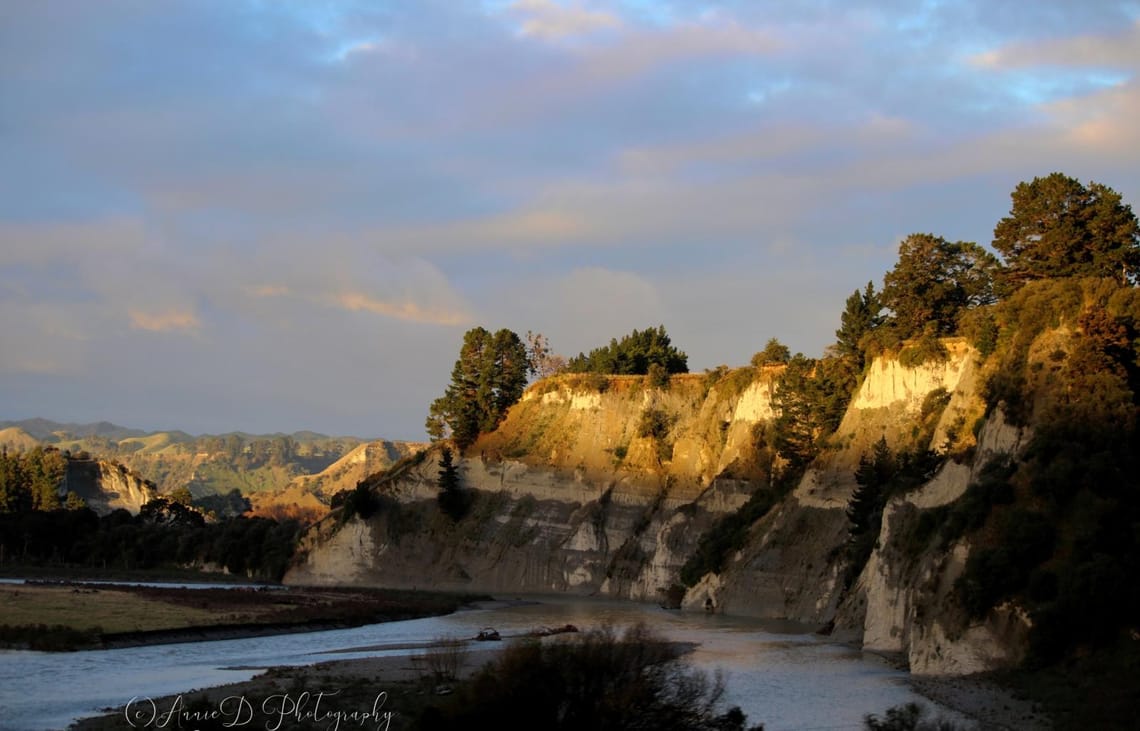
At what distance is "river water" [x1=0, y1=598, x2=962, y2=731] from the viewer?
93.4 feet

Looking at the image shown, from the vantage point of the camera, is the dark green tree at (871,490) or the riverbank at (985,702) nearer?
the riverbank at (985,702)

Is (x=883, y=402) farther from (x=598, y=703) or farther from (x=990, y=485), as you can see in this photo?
(x=598, y=703)

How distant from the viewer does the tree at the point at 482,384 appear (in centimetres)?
10388

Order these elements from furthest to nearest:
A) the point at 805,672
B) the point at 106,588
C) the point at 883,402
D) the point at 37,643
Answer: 1. the point at 106,588
2. the point at 883,402
3. the point at 37,643
4. the point at 805,672

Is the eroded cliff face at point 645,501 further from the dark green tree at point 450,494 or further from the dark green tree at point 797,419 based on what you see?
the dark green tree at point 797,419

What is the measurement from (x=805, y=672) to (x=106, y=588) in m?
55.2

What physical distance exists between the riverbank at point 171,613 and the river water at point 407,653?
5.06ft

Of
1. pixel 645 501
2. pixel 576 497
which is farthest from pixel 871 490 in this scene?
pixel 576 497

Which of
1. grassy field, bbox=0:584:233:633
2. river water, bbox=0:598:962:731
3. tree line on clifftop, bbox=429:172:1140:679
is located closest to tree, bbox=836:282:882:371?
tree line on clifftop, bbox=429:172:1140:679

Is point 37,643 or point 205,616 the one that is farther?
point 205,616

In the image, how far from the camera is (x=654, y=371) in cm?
9706

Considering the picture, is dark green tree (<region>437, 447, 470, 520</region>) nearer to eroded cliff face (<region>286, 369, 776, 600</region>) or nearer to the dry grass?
eroded cliff face (<region>286, 369, 776, 600</region>)

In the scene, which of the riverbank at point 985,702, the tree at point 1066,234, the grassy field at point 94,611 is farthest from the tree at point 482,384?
the riverbank at point 985,702

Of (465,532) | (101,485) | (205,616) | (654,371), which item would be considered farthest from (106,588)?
(101,485)
